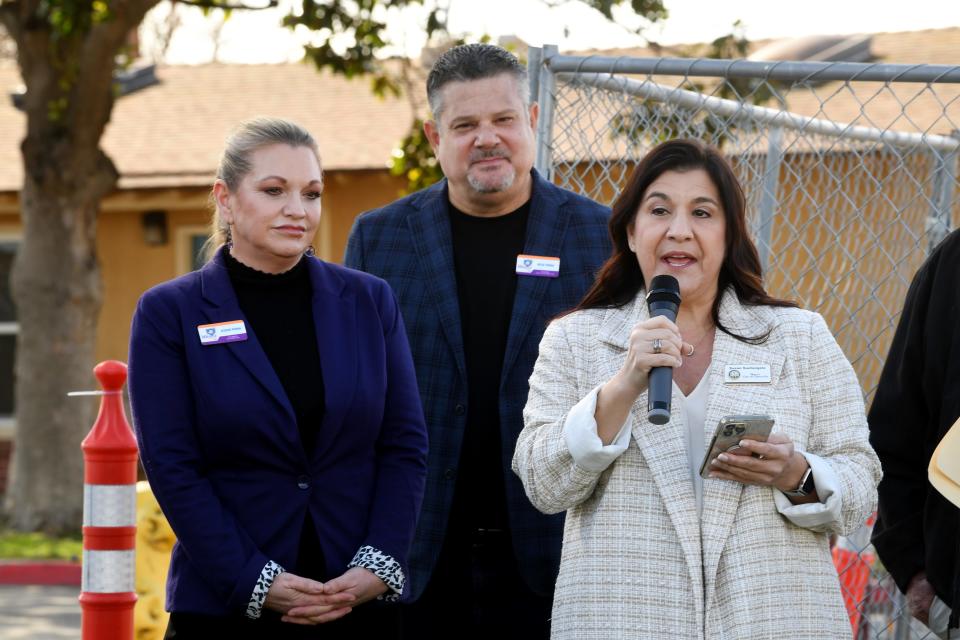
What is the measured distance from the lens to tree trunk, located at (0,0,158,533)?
494 inches

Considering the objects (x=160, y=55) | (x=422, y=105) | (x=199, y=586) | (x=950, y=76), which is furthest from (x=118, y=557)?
A: (x=160, y=55)

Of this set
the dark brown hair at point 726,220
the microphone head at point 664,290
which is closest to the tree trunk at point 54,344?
the dark brown hair at point 726,220

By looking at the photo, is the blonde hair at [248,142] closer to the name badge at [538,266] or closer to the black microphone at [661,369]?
the name badge at [538,266]

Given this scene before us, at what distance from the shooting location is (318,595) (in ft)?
11.1

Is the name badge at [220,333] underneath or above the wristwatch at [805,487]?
above

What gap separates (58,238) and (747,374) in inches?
420

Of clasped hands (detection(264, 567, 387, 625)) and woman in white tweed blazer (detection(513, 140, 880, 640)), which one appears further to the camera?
clasped hands (detection(264, 567, 387, 625))

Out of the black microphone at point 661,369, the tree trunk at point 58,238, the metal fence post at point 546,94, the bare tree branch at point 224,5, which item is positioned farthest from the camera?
the tree trunk at point 58,238

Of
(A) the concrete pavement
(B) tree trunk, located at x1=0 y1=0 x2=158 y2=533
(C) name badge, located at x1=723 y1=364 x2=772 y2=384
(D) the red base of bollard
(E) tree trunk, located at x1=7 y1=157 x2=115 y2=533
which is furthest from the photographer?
(E) tree trunk, located at x1=7 y1=157 x2=115 y2=533

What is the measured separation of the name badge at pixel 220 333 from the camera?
137 inches

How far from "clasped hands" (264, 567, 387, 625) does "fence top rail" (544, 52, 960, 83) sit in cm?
182

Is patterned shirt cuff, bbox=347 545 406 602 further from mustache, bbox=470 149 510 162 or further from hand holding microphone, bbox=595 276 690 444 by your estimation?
mustache, bbox=470 149 510 162

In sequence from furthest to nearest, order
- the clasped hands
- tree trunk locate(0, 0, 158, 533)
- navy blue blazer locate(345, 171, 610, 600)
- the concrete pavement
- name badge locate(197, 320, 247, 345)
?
1. tree trunk locate(0, 0, 158, 533)
2. the concrete pavement
3. navy blue blazer locate(345, 171, 610, 600)
4. name badge locate(197, 320, 247, 345)
5. the clasped hands

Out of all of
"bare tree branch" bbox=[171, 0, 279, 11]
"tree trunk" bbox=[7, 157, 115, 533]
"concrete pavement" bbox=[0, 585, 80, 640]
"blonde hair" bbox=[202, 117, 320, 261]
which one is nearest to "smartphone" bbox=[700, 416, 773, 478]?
"blonde hair" bbox=[202, 117, 320, 261]
